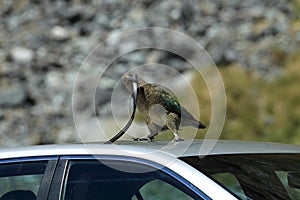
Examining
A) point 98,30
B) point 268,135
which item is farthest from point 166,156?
point 98,30

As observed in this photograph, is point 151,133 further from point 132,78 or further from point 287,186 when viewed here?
point 287,186

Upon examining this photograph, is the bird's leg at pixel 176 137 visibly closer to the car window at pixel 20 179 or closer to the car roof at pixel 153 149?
the car roof at pixel 153 149

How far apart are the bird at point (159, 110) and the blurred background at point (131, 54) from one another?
749cm

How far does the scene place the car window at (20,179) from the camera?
365 cm

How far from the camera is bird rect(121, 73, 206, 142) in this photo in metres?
3.92

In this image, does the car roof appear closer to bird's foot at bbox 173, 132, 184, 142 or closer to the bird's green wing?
bird's foot at bbox 173, 132, 184, 142

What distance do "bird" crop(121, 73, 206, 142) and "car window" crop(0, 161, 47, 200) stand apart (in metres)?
0.64

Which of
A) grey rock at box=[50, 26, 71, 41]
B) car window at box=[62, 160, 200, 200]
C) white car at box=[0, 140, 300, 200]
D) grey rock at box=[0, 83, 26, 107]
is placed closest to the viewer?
white car at box=[0, 140, 300, 200]

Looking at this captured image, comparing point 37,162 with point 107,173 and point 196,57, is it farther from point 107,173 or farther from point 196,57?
point 196,57

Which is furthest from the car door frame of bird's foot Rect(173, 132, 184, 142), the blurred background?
the blurred background

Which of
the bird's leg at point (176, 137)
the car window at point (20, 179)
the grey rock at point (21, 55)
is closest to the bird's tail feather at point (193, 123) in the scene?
the bird's leg at point (176, 137)

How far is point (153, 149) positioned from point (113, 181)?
0.83 feet

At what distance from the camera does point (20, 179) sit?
3723 mm

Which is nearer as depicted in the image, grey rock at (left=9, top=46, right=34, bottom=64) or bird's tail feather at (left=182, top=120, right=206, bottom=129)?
bird's tail feather at (left=182, top=120, right=206, bottom=129)
